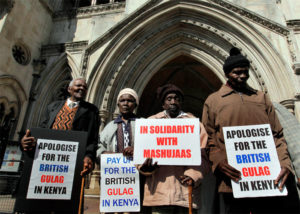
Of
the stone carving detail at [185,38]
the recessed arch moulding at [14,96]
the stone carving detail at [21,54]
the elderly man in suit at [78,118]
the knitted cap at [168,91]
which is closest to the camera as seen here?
the knitted cap at [168,91]

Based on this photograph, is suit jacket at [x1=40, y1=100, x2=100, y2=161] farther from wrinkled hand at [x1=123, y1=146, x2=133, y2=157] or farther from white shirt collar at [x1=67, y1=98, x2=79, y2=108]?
wrinkled hand at [x1=123, y1=146, x2=133, y2=157]

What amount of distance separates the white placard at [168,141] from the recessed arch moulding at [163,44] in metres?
5.86

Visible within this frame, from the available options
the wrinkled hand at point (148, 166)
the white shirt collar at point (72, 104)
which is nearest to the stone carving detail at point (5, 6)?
the white shirt collar at point (72, 104)

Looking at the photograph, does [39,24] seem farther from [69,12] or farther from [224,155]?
[224,155]

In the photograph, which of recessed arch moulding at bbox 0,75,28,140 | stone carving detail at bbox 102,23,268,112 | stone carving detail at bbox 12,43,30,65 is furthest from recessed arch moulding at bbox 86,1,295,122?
recessed arch moulding at bbox 0,75,28,140

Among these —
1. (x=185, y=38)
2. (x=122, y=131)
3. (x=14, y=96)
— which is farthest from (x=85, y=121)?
(x=14, y=96)

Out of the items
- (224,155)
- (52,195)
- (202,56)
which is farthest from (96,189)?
(202,56)

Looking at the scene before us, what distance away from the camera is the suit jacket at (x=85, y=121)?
2823 millimetres

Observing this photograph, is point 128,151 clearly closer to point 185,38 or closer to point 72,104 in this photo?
point 72,104

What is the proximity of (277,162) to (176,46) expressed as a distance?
7826mm

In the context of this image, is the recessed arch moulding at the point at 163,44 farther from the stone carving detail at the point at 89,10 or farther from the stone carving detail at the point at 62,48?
the stone carving detail at the point at 89,10

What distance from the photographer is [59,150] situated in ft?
8.19

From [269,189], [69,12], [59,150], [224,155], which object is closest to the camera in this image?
[269,189]

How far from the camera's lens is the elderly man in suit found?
2773mm
